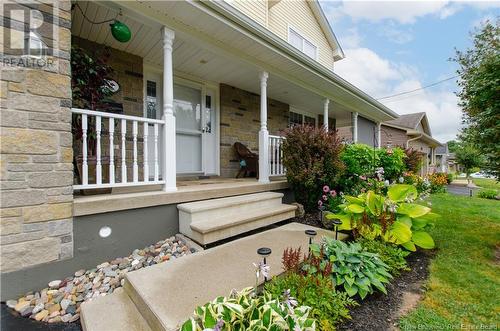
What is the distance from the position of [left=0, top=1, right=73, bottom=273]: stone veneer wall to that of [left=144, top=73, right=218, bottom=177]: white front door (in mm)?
2260

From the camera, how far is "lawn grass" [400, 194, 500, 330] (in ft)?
6.06

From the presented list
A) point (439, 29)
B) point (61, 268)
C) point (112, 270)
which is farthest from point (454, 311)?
point (439, 29)

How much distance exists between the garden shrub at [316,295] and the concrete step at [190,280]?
24 centimetres

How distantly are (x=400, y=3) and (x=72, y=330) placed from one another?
8.13 m

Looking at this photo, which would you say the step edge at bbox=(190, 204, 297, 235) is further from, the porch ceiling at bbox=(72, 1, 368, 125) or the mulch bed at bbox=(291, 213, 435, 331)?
the porch ceiling at bbox=(72, 1, 368, 125)

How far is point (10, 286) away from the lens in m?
2.03

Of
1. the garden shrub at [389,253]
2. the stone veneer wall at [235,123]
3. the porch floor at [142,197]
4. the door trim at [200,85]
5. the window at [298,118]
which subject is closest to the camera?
the porch floor at [142,197]

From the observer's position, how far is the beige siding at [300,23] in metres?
7.52

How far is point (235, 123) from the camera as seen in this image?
19.5 ft

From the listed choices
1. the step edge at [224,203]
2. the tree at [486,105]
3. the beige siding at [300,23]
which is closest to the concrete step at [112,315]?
the step edge at [224,203]

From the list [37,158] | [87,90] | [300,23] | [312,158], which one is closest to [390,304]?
[312,158]

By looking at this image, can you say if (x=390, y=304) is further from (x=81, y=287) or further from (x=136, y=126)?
(x=136, y=126)

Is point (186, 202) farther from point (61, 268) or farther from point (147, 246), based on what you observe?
point (61, 268)

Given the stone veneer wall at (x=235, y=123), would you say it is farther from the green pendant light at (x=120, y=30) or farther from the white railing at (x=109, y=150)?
the green pendant light at (x=120, y=30)
